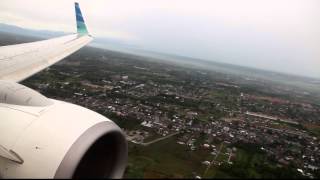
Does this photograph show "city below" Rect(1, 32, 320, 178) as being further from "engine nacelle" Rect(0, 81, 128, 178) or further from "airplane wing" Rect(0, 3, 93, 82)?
"engine nacelle" Rect(0, 81, 128, 178)

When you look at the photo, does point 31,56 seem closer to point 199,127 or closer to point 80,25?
point 80,25

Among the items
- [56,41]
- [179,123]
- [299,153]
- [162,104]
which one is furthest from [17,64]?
[162,104]

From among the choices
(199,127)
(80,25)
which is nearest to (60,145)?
(80,25)

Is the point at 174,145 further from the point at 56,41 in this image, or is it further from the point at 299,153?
the point at 56,41

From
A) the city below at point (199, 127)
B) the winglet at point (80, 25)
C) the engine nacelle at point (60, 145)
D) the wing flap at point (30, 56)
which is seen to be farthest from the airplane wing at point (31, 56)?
the city below at point (199, 127)

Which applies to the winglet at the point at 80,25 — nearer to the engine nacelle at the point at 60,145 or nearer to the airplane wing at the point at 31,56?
the airplane wing at the point at 31,56

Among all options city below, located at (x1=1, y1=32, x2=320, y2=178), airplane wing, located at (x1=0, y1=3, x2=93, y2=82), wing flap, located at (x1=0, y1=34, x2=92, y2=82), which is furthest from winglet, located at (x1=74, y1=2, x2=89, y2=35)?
city below, located at (x1=1, y1=32, x2=320, y2=178)
